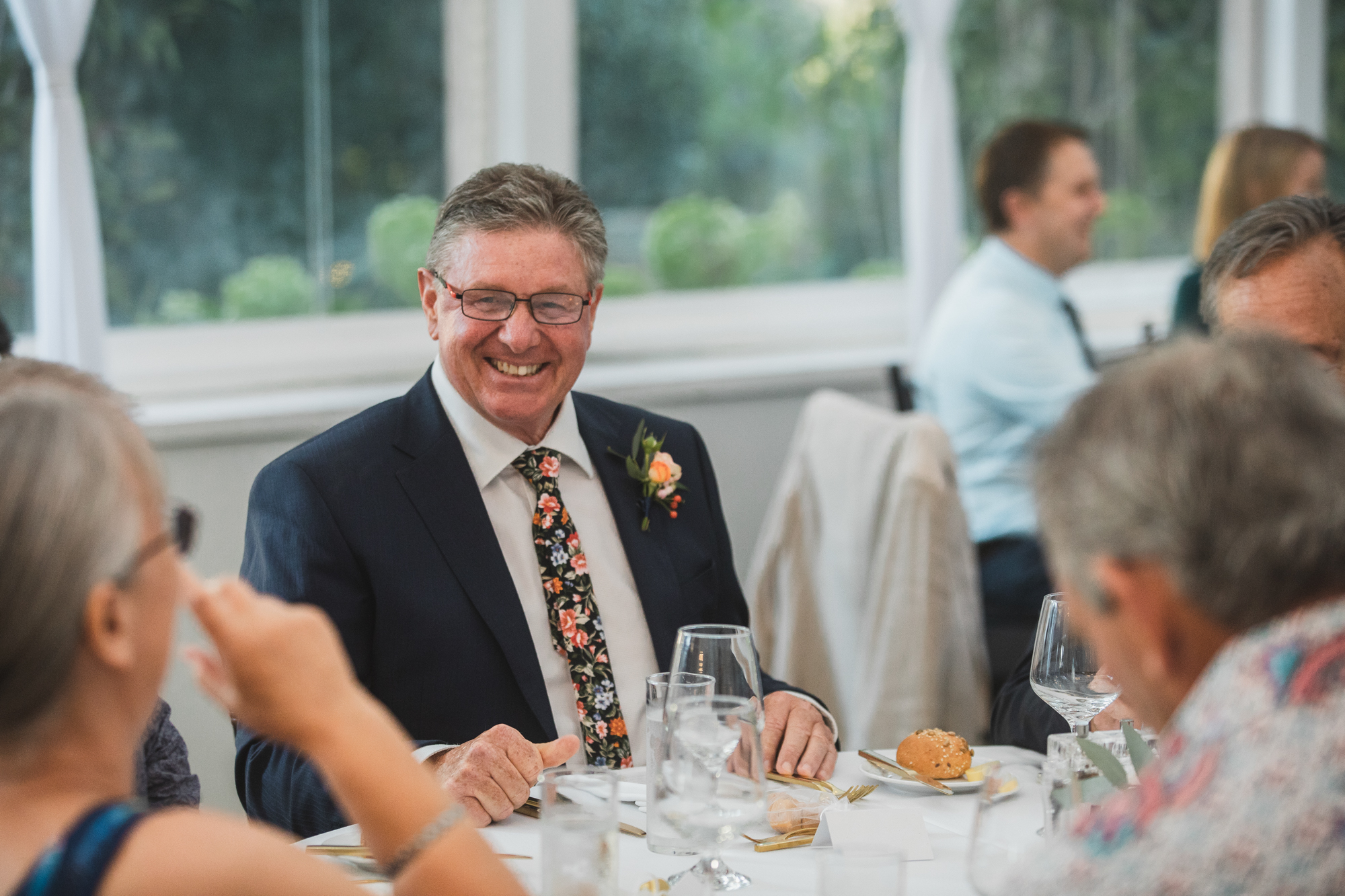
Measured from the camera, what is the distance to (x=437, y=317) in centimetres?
209

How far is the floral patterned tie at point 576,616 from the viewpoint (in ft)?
6.33

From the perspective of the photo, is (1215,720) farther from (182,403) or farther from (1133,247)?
(1133,247)

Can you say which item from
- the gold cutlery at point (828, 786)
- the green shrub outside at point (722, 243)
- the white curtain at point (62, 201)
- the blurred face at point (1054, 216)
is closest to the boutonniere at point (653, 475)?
the gold cutlery at point (828, 786)

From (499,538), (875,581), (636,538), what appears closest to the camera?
(499,538)

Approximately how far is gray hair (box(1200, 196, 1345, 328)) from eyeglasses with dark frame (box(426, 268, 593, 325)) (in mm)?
965

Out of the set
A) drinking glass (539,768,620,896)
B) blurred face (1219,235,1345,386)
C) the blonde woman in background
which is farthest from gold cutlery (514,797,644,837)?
the blonde woman in background

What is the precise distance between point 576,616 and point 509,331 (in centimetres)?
43

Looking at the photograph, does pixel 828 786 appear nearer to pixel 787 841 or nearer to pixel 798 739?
pixel 798 739

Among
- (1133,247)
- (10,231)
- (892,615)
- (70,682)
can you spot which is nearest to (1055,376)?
(892,615)

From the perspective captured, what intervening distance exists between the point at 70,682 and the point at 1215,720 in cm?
74

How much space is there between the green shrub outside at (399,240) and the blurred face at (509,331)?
1.82 metres

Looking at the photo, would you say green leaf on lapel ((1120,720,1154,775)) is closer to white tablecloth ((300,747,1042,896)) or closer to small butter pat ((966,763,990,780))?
white tablecloth ((300,747,1042,896))

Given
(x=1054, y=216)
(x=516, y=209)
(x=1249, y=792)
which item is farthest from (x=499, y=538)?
(x=1054, y=216)

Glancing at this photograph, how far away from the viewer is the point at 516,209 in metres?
2.01
